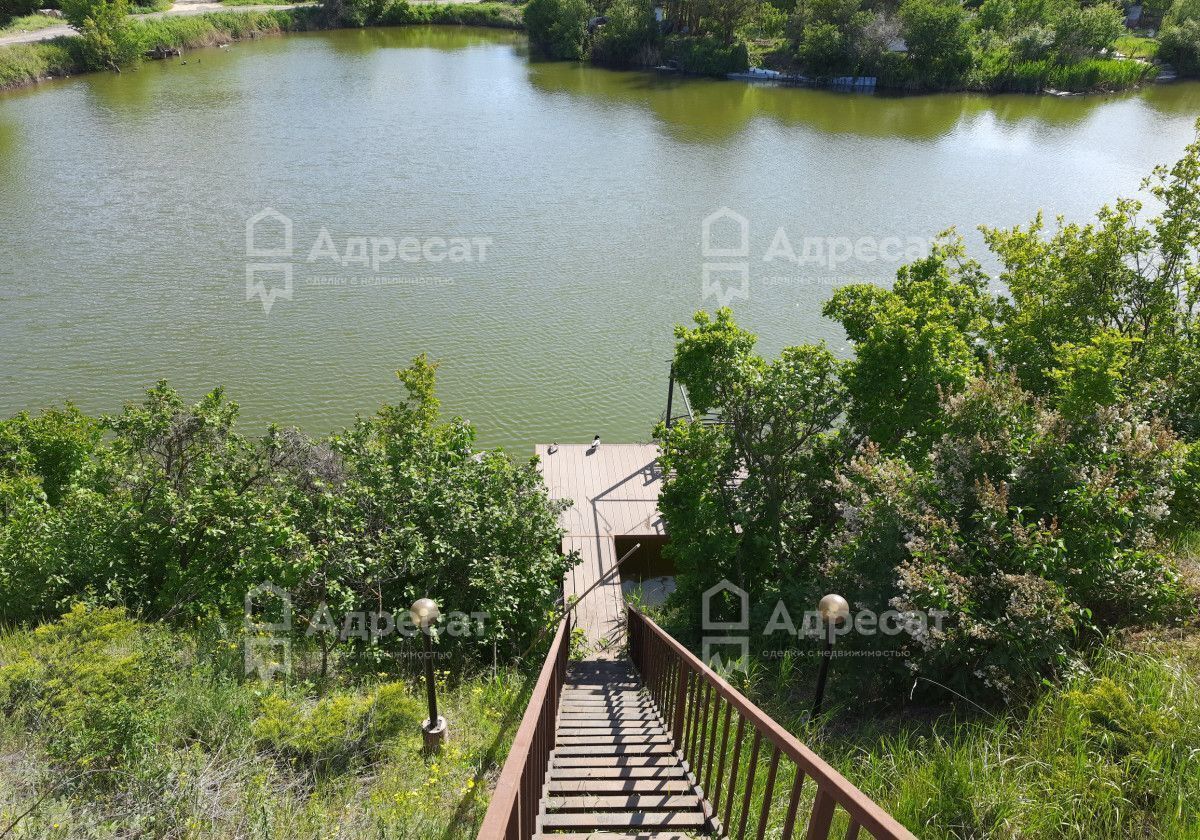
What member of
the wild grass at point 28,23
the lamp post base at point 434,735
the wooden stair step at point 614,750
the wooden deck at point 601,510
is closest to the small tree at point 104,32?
the wild grass at point 28,23

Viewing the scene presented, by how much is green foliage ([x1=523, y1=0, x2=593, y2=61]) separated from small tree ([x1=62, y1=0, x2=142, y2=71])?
22103 millimetres

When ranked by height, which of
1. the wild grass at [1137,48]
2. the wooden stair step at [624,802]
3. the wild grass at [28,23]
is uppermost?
the wild grass at [28,23]

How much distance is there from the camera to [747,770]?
159 inches

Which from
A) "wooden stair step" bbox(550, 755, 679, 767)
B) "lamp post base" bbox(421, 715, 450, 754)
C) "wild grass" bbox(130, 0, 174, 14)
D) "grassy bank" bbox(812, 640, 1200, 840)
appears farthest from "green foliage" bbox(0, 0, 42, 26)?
"grassy bank" bbox(812, 640, 1200, 840)

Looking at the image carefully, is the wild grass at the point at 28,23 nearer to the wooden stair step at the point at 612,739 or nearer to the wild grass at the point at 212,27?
the wild grass at the point at 212,27

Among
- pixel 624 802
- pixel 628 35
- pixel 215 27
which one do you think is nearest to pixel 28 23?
pixel 215 27

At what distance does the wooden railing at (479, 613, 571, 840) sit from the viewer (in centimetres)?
228

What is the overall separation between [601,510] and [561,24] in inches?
1690

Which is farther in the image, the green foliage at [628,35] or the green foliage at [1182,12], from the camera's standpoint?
the green foliage at [628,35]

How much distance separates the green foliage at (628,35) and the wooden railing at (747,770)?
149 feet

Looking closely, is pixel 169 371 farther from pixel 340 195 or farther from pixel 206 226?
pixel 340 195

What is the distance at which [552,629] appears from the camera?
8.71 meters

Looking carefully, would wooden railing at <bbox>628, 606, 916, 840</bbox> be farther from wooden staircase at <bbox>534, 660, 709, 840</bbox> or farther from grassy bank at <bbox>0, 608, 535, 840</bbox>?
grassy bank at <bbox>0, 608, 535, 840</bbox>

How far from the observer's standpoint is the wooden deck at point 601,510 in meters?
10.7
